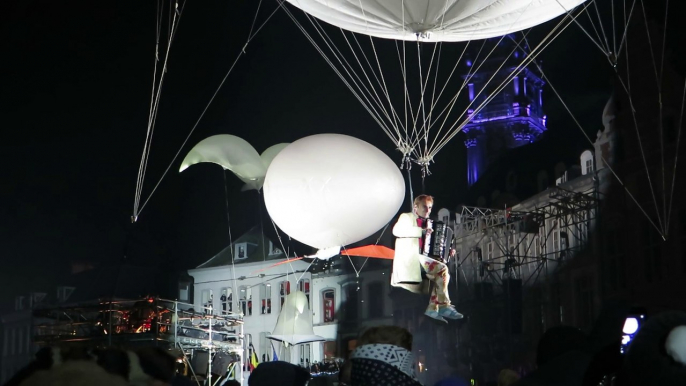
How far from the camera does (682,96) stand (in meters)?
12.7

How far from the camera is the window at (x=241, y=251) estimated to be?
23.7m

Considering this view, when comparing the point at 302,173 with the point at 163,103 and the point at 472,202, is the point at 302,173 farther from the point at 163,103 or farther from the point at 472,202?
the point at 472,202

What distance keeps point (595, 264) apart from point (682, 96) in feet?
10.5

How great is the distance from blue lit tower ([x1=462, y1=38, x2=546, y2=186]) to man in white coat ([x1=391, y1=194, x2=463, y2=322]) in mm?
10890

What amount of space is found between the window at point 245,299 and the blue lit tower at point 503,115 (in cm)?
784

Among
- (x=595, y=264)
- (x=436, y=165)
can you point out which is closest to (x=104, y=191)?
(x=436, y=165)

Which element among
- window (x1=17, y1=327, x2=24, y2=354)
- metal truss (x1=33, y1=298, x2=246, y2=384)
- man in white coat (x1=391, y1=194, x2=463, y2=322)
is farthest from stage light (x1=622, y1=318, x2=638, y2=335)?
window (x1=17, y1=327, x2=24, y2=354)

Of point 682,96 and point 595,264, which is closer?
point 682,96

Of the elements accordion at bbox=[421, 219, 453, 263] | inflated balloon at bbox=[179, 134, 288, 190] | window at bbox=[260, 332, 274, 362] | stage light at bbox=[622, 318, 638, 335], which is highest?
inflated balloon at bbox=[179, 134, 288, 190]

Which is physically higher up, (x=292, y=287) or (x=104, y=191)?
(x=104, y=191)

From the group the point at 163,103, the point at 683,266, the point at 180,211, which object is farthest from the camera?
the point at 180,211

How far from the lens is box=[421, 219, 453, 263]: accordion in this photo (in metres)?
8.59

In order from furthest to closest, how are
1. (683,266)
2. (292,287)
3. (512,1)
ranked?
(292,287), (683,266), (512,1)

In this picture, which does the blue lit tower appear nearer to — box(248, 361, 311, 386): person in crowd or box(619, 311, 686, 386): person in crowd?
box(248, 361, 311, 386): person in crowd
